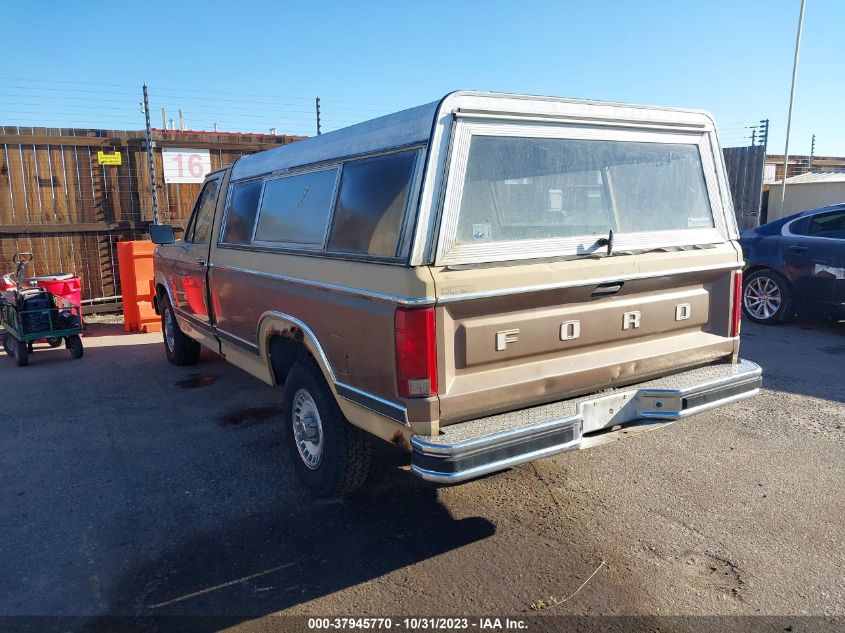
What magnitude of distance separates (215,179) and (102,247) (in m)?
5.85

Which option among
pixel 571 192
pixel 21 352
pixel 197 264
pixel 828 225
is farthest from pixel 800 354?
pixel 21 352

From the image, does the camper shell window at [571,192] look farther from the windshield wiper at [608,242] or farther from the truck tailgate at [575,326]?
the truck tailgate at [575,326]

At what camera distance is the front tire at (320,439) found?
12.4 ft

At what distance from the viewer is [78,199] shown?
1056 centimetres

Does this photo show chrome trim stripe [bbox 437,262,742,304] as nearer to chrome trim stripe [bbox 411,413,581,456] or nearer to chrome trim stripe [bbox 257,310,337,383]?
chrome trim stripe [bbox 411,413,581,456]

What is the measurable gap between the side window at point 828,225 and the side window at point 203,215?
25.0 feet

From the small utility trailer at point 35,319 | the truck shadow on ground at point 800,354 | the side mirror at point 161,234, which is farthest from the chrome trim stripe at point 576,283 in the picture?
the small utility trailer at point 35,319

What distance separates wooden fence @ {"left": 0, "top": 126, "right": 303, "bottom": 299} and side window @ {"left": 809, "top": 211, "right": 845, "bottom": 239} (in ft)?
32.5

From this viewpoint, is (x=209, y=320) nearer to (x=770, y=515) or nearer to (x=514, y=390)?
(x=514, y=390)

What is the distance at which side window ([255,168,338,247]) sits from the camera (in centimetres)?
396

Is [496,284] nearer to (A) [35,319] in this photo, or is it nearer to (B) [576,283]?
(B) [576,283]

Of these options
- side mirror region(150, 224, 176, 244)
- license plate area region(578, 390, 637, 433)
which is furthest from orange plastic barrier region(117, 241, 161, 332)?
license plate area region(578, 390, 637, 433)

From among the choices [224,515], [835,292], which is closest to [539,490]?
[224,515]

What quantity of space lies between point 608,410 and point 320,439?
5.72 feet
